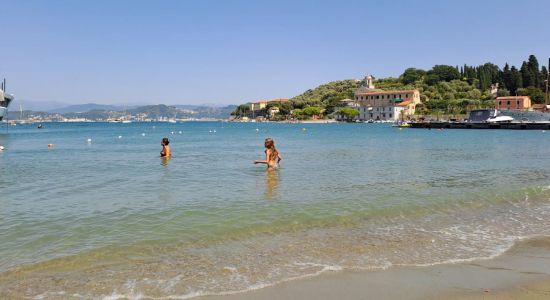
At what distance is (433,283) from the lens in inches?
220

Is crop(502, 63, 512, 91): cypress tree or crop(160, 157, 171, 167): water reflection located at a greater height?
crop(502, 63, 512, 91): cypress tree

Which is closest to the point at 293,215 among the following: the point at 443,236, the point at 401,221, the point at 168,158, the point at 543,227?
the point at 401,221

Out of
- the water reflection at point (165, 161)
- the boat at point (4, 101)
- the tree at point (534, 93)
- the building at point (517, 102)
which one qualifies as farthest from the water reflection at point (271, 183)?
the tree at point (534, 93)

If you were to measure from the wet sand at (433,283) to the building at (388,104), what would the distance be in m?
158

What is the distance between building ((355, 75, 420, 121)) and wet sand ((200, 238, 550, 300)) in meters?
158

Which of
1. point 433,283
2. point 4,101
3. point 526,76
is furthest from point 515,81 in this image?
point 433,283

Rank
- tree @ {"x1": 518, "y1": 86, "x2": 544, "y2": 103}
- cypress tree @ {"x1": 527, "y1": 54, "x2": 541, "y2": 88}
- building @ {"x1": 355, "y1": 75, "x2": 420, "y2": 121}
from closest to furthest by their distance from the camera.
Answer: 1. tree @ {"x1": 518, "y1": 86, "x2": 544, "y2": 103}
2. cypress tree @ {"x1": 527, "y1": 54, "x2": 541, "y2": 88}
3. building @ {"x1": 355, "y1": 75, "x2": 420, "y2": 121}

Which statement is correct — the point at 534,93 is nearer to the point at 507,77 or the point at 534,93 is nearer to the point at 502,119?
the point at 507,77

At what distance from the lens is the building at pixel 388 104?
159125mm

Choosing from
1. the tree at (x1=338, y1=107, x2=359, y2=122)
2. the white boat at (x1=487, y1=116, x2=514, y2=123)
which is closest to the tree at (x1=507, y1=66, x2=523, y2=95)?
the tree at (x1=338, y1=107, x2=359, y2=122)

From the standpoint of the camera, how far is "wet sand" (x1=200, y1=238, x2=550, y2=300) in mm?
5191

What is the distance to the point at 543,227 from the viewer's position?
28.5 feet

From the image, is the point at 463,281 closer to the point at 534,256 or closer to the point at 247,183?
the point at 534,256

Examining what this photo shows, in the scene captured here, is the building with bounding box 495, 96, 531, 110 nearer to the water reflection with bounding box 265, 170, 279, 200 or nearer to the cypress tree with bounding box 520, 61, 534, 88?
the cypress tree with bounding box 520, 61, 534, 88
